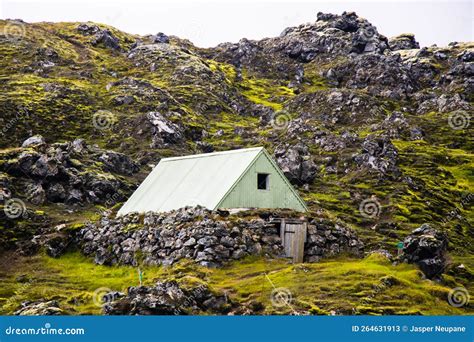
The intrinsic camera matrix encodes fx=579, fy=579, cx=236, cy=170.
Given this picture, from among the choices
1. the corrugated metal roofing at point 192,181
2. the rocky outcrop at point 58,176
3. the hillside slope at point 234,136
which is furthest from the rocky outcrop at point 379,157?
the corrugated metal roofing at point 192,181

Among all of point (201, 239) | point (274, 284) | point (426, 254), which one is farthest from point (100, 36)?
point (274, 284)

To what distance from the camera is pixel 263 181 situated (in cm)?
4706

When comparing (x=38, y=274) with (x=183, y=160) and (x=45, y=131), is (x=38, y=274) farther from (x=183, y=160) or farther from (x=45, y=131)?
(x=45, y=131)

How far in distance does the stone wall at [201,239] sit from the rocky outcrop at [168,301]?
29.9ft

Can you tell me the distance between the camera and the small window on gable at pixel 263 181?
1831 inches

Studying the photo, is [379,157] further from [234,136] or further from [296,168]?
[234,136]

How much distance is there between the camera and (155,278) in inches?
1470

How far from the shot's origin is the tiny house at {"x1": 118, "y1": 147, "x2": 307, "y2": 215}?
44.7 m

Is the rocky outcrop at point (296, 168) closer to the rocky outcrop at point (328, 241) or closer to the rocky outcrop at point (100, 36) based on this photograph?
the rocky outcrop at point (328, 241)

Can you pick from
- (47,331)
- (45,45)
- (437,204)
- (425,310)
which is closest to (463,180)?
(437,204)

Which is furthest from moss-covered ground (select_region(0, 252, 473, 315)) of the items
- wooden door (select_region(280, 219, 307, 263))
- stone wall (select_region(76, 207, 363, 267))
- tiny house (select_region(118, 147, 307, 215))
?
tiny house (select_region(118, 147, 307, 215))

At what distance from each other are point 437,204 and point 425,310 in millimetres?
70595

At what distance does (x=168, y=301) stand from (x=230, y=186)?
1754 cm

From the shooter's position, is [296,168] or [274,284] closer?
[274,284]
